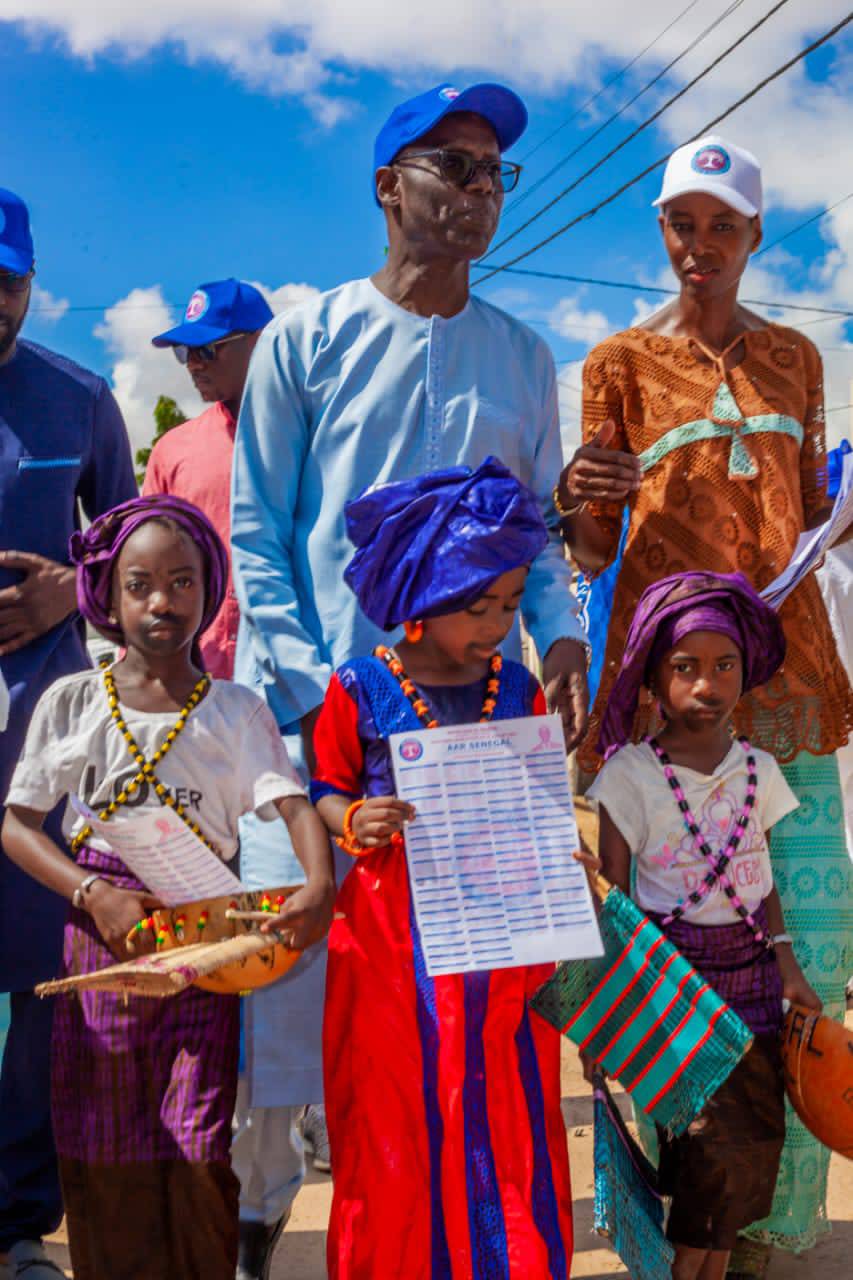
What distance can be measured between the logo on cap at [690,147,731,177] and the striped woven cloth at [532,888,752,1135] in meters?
1.94

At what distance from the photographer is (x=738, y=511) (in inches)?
155

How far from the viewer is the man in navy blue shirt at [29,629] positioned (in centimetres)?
394

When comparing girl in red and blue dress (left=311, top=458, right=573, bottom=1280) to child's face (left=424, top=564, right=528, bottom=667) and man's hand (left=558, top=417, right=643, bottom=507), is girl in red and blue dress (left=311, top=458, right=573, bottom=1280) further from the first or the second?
man's hand (left=558, top=417, right=643, bottom=507)

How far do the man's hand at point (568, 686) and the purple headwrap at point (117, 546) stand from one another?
32.2 inches

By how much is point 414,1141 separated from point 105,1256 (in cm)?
72

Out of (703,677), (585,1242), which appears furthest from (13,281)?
(585,1242)

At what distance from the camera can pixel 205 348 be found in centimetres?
574

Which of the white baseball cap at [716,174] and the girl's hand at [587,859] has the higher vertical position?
the white baseball cap at [716,174]

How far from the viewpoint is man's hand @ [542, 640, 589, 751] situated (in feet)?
11.6

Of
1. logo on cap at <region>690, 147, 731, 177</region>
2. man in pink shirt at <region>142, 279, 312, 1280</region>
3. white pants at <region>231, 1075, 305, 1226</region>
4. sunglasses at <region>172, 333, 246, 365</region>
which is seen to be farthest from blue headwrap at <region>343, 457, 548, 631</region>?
sunglasses at <region>172, 333, 246, 365</region>

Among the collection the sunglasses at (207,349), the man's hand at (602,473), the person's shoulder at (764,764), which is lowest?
the person's shoulder at (764,764)

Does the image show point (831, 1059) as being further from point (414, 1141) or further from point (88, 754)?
point (88, 754)

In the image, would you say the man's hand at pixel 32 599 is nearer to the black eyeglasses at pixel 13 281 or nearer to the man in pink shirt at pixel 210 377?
the black eyeglasses at pixel 13 281

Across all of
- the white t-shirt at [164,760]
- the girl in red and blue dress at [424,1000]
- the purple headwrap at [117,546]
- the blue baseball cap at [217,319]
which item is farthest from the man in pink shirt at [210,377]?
the girl in red and blue dress at [424,1000]
